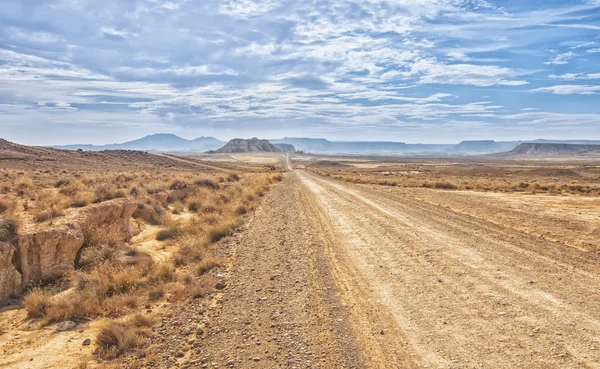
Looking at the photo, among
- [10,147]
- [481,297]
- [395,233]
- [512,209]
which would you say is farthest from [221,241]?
[10,147]

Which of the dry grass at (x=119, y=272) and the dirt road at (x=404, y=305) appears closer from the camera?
the dirt road at (x=404, y=305)

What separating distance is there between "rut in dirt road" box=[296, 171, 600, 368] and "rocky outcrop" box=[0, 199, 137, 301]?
7027mm

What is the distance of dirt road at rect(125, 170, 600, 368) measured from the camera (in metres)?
5.47

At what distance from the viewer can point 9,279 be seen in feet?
30.2

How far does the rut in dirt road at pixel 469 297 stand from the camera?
5398 mm

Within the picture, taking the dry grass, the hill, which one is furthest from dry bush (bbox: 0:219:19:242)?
the hill

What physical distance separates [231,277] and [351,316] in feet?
12.0

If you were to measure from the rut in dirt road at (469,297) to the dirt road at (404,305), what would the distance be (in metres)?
0.02

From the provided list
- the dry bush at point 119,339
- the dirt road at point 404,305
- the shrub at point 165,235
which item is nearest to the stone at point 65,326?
the dry bush at point 119,339

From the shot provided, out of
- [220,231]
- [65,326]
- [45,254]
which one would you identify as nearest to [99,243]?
[45,254]

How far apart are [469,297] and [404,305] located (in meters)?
→ 1.30

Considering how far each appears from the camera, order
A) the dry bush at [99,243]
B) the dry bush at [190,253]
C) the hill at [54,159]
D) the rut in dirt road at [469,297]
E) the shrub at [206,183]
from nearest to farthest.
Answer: the rut in dirt road at [469,297] → the dry bush at [99,243] → the dry bush at [190,253] → the shrub at [206,183] → the hill at [54,159]

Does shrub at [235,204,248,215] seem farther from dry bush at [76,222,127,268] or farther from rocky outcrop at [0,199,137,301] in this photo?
rocky outcrop at [0,199,137,301]

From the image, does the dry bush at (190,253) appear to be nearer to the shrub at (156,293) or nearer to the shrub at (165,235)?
the shrub at (156,293)
